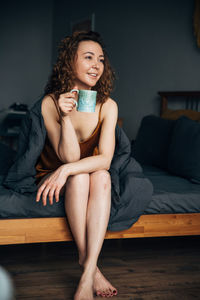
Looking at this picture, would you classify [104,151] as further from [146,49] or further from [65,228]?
[146,49]

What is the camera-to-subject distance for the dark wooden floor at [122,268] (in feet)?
4.88

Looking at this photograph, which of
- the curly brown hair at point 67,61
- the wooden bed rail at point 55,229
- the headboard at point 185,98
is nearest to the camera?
the wooden bed rail at point 55,229

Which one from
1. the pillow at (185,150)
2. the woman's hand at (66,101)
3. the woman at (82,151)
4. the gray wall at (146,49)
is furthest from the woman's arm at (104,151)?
the gray wall at (146,49)

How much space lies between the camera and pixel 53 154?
5.66 ft

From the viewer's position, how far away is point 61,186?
145cm

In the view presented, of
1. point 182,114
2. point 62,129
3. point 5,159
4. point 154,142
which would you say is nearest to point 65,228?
point 62,129

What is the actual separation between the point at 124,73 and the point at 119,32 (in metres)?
0.45

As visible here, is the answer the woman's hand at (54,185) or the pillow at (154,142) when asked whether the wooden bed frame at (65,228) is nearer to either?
the woman's hand at (54,185)

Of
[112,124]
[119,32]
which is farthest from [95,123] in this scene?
[119,32]

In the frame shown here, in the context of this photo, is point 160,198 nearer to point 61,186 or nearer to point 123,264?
point 123,264

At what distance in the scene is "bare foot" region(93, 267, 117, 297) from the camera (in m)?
1.44

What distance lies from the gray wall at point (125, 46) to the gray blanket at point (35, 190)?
5.20ft

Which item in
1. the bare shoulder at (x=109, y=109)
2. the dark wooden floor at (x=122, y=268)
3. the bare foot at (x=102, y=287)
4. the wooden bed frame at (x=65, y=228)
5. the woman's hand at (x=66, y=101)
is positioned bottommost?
the dark wooden floor at (x=122, y=268)

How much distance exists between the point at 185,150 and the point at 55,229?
0.94 metres
